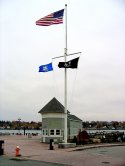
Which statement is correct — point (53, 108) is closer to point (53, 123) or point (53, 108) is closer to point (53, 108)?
point (53, 108)

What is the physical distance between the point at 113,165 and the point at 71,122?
78.9 ft

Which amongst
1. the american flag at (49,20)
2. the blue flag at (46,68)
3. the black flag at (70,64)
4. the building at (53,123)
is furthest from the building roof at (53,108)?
the american flag at (49,20)

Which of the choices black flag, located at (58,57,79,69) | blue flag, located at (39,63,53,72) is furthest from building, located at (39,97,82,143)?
black flag, located at (58,57,79,69)

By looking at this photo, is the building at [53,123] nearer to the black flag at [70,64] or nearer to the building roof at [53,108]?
the building roof at [53,108]

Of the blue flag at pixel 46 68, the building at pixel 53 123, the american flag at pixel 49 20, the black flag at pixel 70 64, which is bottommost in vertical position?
the building at pixel 53 123

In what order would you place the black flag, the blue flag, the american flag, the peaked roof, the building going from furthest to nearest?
the peaked roof → the building → the black flag → the blue flag → the american flag

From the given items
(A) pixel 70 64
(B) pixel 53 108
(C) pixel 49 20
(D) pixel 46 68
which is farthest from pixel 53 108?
(C) pixel 49 20

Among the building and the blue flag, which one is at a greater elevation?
the blue flag

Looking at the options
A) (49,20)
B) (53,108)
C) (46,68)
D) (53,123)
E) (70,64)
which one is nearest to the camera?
(49,20)

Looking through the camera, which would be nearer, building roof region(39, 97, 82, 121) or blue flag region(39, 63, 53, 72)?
blue flag region(39, 63, 53, 72)

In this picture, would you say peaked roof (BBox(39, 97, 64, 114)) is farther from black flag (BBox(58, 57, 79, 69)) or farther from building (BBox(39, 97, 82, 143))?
black flag (BBox(58, 57, 79, 69))

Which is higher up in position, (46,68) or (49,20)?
(49,20)

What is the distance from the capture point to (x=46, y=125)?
37.6m

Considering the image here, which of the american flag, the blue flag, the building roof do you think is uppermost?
the american flag
